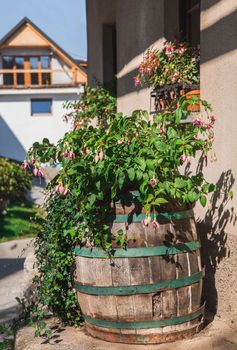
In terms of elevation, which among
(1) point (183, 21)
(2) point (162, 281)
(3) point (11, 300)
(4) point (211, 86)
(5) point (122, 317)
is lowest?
(3) point (11, 300)

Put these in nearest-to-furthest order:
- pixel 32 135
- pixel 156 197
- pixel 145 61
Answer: pixel 156 197 → pixel 145 61 → pixel 32 135

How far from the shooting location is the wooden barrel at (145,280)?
346 centimetres

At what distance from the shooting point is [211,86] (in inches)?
164

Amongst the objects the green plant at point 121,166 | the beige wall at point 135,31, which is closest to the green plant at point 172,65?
the beige wall at point 135,31

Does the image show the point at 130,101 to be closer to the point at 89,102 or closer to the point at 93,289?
the point at 89,102

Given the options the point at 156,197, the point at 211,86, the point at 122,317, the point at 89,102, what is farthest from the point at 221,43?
the point at 89,102

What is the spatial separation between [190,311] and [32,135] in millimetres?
31619

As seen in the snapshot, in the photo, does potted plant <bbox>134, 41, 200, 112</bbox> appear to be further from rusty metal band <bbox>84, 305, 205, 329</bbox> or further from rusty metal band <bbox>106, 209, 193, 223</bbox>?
rusty metal band <bbox>84, 305, 205, 329</bbox>

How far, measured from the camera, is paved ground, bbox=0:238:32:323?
21.2 ft

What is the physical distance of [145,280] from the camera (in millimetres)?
3451

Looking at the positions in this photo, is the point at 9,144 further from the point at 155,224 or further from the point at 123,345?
the point at 155,224

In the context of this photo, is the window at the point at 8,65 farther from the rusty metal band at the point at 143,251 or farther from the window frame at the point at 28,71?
the rusty metal band at the point at 143,251

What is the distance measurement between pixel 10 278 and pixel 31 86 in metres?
26.6

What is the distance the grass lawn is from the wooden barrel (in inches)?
319
